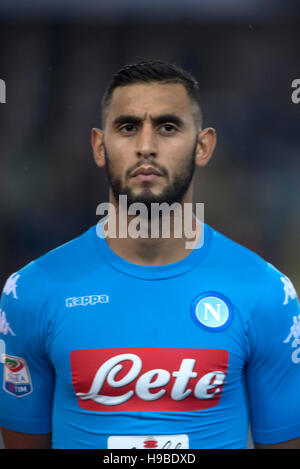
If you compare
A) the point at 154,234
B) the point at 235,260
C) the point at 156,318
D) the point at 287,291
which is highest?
the point at 154,234

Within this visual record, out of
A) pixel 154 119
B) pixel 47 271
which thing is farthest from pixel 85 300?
pixel 154 119

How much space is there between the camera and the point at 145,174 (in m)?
2.83

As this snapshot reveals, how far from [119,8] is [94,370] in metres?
6.69

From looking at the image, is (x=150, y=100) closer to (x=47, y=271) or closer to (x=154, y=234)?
(x=154, y=234)

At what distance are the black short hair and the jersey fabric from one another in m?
0.74

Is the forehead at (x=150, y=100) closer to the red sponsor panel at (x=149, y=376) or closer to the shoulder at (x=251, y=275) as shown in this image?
the shoulder at (x=251, y=275)

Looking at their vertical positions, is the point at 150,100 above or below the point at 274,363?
above

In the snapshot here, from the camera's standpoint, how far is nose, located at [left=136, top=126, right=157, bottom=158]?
2.83 m

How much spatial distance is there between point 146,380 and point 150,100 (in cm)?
135

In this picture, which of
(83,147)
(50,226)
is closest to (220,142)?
(83,147)

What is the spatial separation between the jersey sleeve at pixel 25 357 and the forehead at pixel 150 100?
0.96 metres

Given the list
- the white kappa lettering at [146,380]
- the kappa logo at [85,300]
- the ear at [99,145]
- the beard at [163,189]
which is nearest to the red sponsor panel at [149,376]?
the white kappa lettering at [146,380]

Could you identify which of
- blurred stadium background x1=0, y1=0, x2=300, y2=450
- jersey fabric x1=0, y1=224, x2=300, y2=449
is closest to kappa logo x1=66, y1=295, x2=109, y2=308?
jersey fabric x1=0, y1=224, x2=300, y2=449
